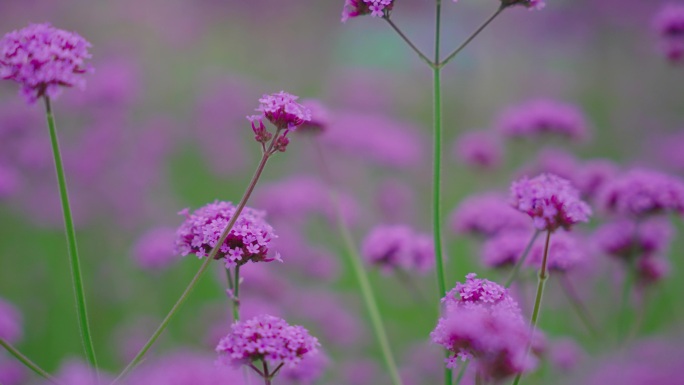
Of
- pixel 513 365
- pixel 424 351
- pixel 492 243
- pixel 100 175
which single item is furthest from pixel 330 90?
pixel 513 365

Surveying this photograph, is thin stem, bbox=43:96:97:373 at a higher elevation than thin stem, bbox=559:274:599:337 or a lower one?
lower

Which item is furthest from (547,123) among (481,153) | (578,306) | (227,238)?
(227,238)

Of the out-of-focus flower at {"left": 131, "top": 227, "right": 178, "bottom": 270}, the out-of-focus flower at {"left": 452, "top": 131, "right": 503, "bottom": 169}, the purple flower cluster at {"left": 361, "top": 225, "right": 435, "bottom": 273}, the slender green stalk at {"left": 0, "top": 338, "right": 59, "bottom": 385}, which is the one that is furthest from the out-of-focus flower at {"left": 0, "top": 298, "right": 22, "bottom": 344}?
the out-of-focus flower at {"left": 452, "top": 131, "right": 503, "bottom": 169}

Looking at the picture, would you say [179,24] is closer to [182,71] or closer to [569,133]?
[182,71]

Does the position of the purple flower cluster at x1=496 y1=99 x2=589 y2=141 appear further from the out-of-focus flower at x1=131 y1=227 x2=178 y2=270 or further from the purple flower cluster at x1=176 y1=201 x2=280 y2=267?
Result: the purple flower cluster at x1=176 y1=201 x2=280 y2=267

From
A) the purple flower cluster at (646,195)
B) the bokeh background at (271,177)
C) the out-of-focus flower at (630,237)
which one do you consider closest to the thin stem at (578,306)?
the bokeh background at (271,177)

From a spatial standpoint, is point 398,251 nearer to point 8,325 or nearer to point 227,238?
point 227,238
